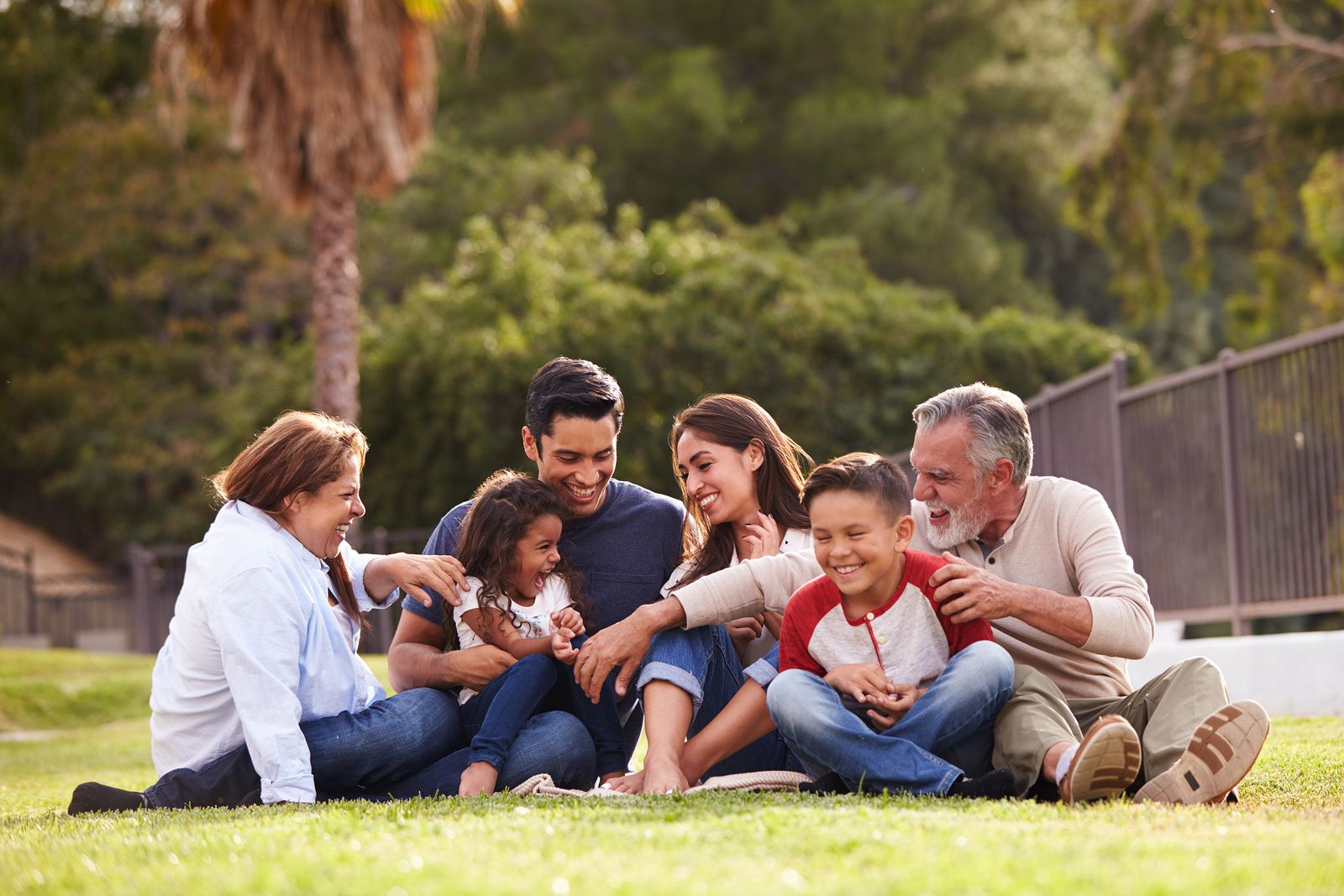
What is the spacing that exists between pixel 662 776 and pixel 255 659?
4.12 feet

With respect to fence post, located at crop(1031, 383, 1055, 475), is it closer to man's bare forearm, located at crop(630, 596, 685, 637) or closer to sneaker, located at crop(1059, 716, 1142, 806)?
man's bare forearm, located at crop(630, 596, 685, 637)

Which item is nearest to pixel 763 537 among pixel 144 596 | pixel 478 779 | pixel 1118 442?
pixel 478 779

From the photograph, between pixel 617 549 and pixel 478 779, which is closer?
pixel 478 779

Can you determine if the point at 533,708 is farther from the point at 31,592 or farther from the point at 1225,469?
the point at 31,592

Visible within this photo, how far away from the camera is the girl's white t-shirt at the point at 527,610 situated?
5066 millimetres

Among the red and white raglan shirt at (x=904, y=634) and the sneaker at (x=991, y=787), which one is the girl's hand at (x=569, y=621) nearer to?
the red and white raglan shirt at (x=904, y=634)

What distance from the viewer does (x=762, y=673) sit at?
186 inches

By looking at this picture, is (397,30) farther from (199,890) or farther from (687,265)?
(199,890)

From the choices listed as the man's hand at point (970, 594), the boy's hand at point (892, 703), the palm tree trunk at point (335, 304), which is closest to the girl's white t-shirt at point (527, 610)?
the boy's hand at point (892, 703)

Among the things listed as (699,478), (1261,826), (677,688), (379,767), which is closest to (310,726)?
(379,767)

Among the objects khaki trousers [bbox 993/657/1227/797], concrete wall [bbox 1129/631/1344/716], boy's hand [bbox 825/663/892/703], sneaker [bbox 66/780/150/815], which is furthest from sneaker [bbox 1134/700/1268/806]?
concrete wall [bbox 1129/631/1344/716]

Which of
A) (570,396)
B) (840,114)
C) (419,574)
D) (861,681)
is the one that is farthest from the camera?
(840,114)

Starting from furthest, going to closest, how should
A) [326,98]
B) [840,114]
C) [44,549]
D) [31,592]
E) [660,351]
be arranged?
1. [44,549]
2. [840,114]
3. [31,592]
4. [660,351]
5. [326,98]

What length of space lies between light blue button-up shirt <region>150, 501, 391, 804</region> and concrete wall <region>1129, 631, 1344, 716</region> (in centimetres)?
438
